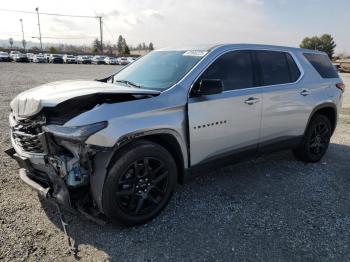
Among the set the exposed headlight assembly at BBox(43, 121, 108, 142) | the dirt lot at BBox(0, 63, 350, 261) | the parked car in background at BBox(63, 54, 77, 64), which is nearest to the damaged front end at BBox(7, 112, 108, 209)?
the exposed headlight assembly at BBox(43, 121, 108, 142)

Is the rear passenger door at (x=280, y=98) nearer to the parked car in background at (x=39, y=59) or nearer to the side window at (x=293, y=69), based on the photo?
the side window at (x=293, y=69)

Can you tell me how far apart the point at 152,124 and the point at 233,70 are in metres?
1.51

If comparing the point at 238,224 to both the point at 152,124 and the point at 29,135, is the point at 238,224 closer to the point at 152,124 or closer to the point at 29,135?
the point at 152,124

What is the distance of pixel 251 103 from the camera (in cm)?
445

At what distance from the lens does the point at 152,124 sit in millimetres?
3486

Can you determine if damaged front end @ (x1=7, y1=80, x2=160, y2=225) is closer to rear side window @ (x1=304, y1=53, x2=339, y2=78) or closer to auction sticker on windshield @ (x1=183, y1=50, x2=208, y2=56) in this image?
auction sticker on windshield @ (x1=183, y1=50, x2=208, y2=56)

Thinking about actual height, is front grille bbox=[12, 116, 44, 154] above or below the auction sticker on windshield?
below

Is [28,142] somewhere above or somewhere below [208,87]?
below

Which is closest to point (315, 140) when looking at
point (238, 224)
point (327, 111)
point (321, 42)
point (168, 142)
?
point (327, 111)

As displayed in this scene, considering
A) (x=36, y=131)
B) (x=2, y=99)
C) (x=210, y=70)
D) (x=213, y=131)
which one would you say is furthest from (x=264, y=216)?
(x=2, y=99)

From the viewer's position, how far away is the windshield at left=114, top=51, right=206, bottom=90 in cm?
405

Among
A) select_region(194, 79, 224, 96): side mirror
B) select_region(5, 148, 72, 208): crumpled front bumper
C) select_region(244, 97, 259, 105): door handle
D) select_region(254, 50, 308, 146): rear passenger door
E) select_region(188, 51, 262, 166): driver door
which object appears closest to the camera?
select_region(5, 148, 72, 208): crumpled front bumper

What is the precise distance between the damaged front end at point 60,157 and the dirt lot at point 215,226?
0.45 metres

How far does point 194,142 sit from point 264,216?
3.82 feet
